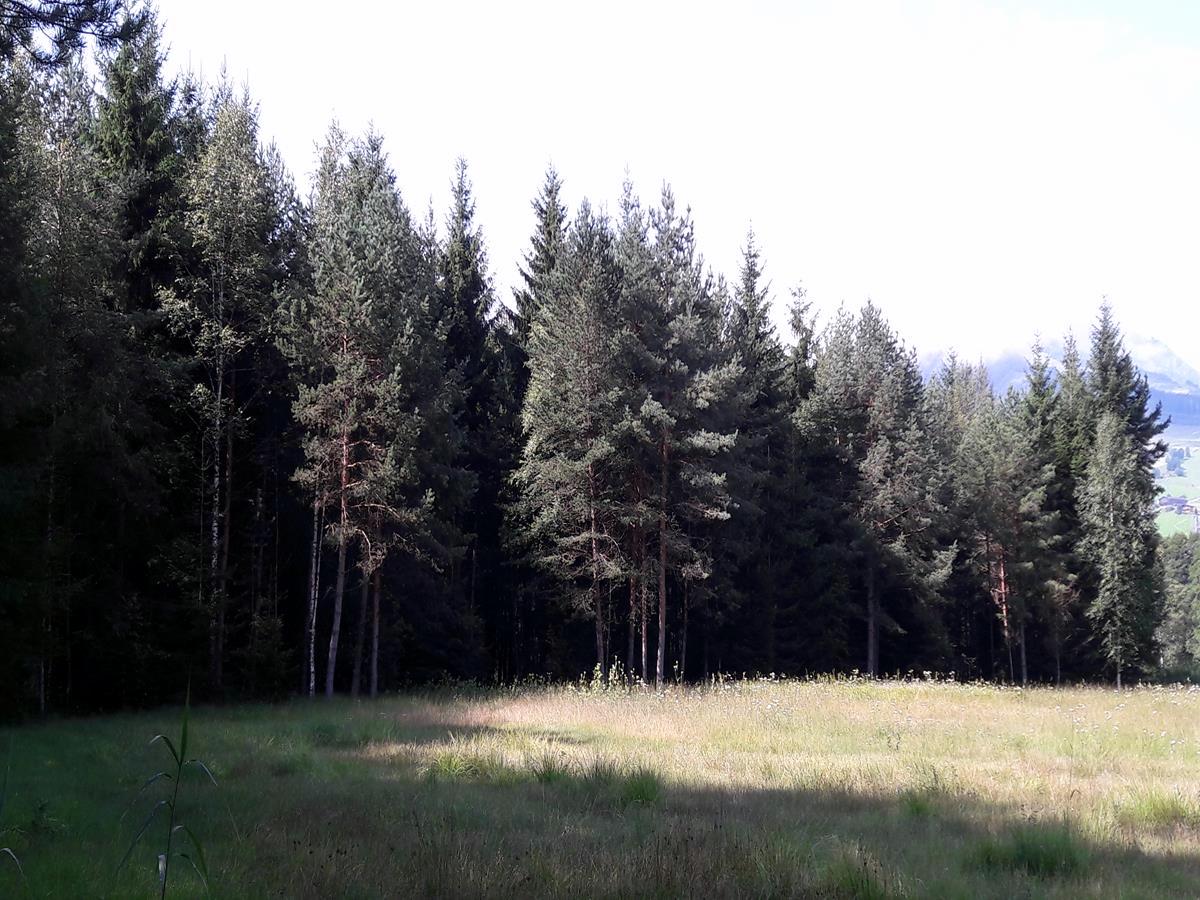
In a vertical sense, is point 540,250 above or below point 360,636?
above

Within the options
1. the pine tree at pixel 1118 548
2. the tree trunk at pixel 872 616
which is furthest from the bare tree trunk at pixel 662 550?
the pine tree at pixel 1118 548

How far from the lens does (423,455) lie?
2338 centimetres

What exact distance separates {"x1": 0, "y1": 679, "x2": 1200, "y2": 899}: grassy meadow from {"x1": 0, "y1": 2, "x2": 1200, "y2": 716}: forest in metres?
4.49

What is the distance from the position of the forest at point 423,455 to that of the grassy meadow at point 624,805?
449 cm

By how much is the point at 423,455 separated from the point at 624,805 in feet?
51.3

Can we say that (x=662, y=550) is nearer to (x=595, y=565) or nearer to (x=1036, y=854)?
(x=595, y=565)

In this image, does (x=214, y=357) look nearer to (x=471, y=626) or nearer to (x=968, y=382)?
(x=471, y=626)

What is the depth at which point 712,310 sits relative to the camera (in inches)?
1204

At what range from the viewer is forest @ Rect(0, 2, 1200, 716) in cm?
1717

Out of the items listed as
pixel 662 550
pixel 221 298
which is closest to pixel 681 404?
pixel 662 550

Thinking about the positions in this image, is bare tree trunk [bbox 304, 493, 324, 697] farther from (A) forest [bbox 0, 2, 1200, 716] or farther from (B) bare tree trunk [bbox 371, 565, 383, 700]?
(B) bare tree trunk [bbox 371, 565, 383, 700]

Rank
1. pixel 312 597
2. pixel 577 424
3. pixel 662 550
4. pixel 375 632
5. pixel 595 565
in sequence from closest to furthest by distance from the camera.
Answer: pixel 312 597 < pixel 375 632 < pixel 595 565 < pixel 577 424 < pixel 662 550

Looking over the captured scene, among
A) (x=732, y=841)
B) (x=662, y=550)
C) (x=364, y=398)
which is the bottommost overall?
(x=732, y=841)

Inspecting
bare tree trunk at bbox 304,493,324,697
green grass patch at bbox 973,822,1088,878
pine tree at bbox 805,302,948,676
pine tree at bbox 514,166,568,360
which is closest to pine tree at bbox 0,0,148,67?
green grass patch at bbox 973,822,1088,878
